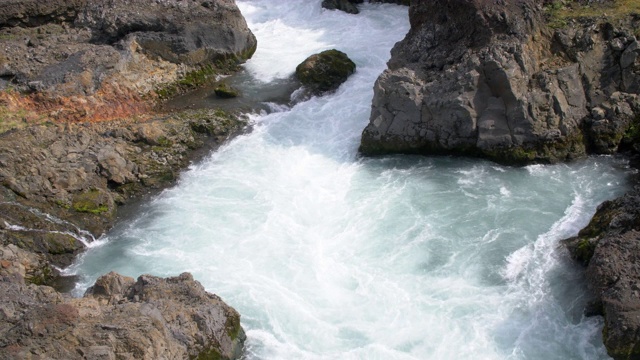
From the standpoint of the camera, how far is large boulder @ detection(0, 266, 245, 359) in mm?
16484

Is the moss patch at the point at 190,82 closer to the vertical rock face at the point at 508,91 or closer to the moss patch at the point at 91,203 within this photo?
the moss patch at the point at 91,203

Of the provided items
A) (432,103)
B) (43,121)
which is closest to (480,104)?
(432,103)

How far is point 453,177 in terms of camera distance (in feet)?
89.5

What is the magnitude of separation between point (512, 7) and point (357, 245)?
43.0 ft

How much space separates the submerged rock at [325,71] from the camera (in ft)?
114

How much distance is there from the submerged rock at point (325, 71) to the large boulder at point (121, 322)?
16.8 metres

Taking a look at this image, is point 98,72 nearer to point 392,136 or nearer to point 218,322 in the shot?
point 392,136

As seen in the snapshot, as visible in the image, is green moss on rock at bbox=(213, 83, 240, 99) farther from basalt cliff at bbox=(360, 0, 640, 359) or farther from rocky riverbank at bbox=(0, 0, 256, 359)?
basalt cliff at bbox=(360, 0, 640, 359)

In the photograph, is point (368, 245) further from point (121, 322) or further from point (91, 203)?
point (91, 203)

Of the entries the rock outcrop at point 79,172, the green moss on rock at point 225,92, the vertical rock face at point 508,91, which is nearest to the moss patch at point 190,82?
the green moss on rock at point 225,92

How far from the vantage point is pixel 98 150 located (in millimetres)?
27703

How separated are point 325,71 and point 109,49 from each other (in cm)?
1112

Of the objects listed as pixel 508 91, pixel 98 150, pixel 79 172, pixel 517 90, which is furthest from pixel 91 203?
pixel 517 90

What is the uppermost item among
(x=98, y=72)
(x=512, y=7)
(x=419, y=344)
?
(x=512, y=7)
